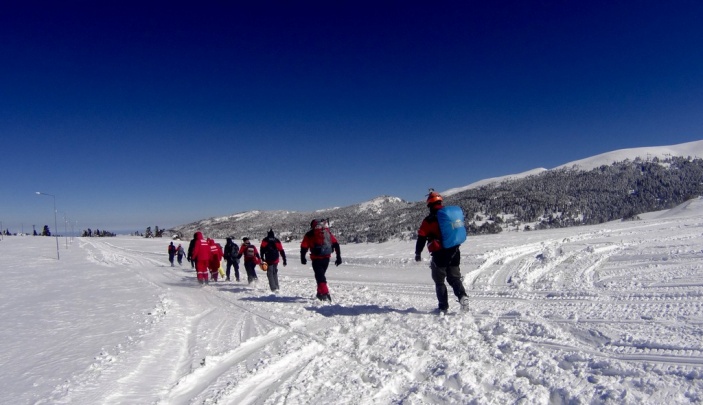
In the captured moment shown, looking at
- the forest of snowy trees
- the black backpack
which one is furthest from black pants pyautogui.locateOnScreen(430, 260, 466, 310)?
the forest of snowy trees

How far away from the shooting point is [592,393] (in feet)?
11.0

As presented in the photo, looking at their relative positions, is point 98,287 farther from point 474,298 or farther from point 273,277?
point 474,298

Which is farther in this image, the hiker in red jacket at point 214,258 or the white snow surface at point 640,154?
the white snow surface at point 640,154

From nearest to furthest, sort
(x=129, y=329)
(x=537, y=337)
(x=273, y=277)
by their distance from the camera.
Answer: (x=537, y=337) < (x=129, y=329) < (x=273, y=277)

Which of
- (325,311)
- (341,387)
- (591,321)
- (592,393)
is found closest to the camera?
(592,393)

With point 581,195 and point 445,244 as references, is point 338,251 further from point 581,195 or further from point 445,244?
point 581,195

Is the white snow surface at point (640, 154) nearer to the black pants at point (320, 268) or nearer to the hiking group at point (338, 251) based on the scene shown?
the hiking group at point (338, 251)

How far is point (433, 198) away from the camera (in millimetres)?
6746

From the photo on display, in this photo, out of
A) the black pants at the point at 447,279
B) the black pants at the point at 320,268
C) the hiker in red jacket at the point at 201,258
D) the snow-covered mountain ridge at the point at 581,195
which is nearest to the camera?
the black pants at the point at 447,279

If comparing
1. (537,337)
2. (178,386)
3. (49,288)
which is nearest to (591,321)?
(537,337)

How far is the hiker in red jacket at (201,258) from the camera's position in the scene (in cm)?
1345

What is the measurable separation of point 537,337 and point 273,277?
8.07 m

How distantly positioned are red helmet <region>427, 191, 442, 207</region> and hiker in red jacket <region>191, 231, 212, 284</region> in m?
9.45

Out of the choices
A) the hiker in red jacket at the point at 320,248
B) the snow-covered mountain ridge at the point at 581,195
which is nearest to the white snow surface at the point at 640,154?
the snow-covered mountain ridge at the point at 581,195
